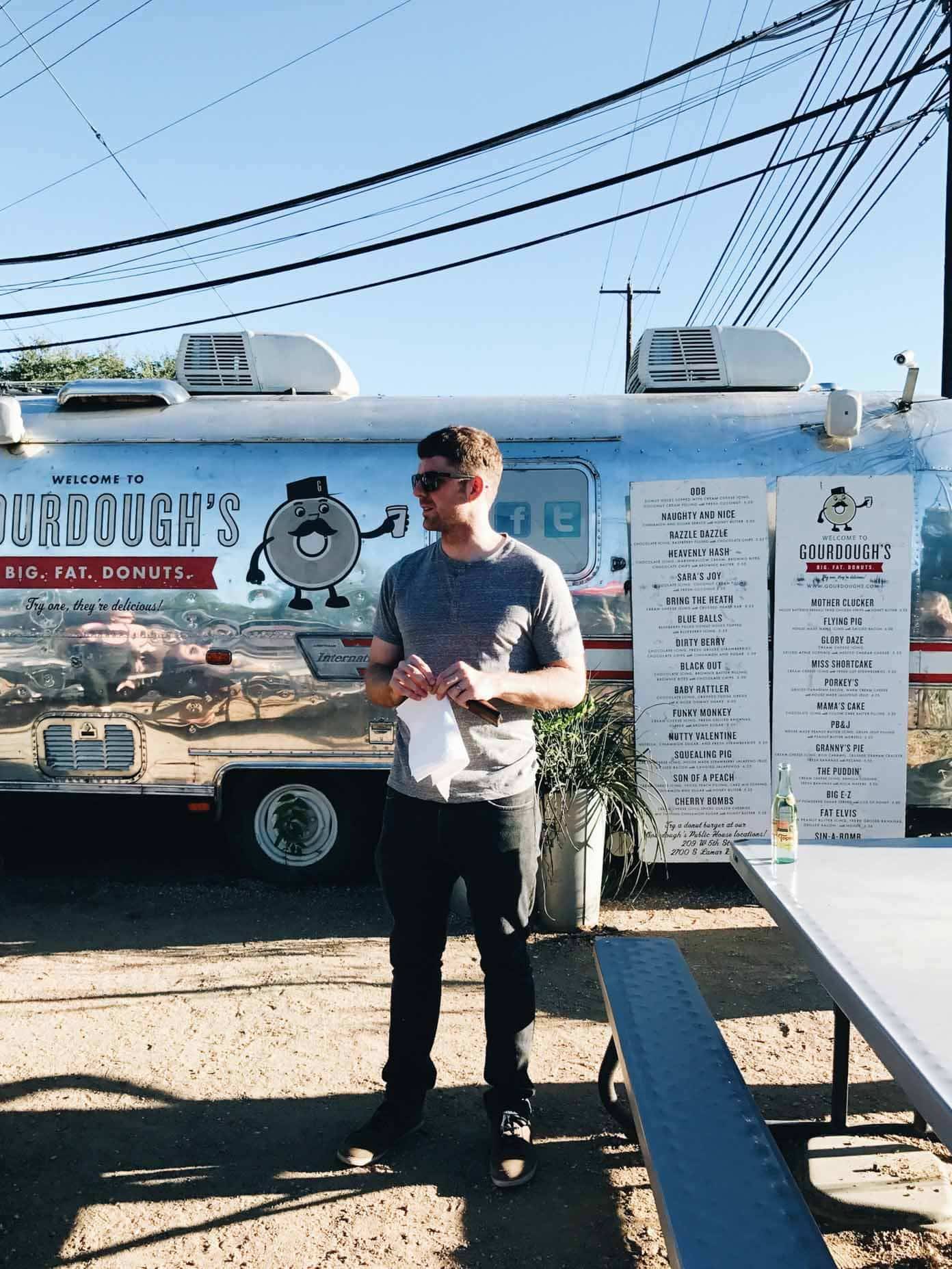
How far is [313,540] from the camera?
5672 millimetres

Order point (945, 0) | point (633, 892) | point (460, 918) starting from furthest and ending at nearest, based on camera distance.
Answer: point (945, 0), point (633, 892), point (460, 918)

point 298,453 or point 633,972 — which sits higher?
point 298,453

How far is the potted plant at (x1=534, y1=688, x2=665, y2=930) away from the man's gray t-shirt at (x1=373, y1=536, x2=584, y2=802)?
2.15 m

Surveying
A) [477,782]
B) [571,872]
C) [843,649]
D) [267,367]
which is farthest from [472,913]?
[267,367]

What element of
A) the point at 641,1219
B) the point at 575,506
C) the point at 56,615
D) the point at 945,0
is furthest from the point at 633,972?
the point at 945,0

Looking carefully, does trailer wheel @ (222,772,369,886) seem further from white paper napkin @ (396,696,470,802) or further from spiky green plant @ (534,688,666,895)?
white paper napkin @ (396,696,470,802)

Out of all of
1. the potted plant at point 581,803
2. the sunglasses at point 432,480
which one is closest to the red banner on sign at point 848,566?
the potted plant at point 581,803

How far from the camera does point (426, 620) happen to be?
305 cm

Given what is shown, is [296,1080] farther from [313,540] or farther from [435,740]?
[313,540]

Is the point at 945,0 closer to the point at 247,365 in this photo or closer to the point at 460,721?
the point at 247,365

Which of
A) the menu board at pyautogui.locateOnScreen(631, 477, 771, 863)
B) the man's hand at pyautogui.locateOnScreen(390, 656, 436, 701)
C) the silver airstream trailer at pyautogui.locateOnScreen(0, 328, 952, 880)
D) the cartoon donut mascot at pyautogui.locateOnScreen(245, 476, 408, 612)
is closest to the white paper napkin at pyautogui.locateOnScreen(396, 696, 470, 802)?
the man's hand at pyautogui.locateOnScreen(390, 656, 436, 701)

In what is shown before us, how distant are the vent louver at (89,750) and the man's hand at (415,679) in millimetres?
3290

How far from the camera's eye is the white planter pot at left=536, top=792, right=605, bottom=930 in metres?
5.18

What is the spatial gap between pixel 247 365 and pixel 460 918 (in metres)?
3.37
